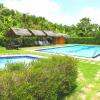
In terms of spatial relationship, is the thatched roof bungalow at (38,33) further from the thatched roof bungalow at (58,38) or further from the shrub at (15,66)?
the shrub at (15,66)

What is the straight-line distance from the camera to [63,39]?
147 ft

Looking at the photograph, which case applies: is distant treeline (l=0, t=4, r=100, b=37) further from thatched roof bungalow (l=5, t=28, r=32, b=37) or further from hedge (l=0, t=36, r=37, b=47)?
thatched roof bungalow (l=5, t=28, r=32, b=37)

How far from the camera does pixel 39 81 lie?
538 centimetres

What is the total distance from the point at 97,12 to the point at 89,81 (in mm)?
61413

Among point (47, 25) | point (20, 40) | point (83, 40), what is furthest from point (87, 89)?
point (47, 25)

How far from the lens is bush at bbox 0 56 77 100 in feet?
Result: 15.3

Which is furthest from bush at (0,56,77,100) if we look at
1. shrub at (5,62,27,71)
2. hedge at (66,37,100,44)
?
hedge at (66,37,100,44)

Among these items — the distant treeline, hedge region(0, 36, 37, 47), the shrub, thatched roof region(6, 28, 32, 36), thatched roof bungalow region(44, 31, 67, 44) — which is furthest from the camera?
the distant treeline

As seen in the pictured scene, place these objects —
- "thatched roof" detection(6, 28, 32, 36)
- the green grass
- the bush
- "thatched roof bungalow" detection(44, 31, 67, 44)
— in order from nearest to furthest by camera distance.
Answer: the bush, the green grass, "thatched roof" detection(6, 28, 32, 36), "thatched roof bungalow" detection(44, 31, 67, 44)

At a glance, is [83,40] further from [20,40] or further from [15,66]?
[15,66]

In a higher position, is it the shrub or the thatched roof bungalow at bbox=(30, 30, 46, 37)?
the thatched roof bungalow at bbox=(30, 30, 46, 37)

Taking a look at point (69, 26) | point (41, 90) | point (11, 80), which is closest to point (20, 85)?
point (11, 80)

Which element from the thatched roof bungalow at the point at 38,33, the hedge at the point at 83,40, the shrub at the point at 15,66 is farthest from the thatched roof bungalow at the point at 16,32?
the shrub at the point at 15,66

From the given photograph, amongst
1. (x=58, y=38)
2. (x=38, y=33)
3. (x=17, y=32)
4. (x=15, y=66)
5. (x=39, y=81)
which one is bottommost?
(x=58, y=38)
